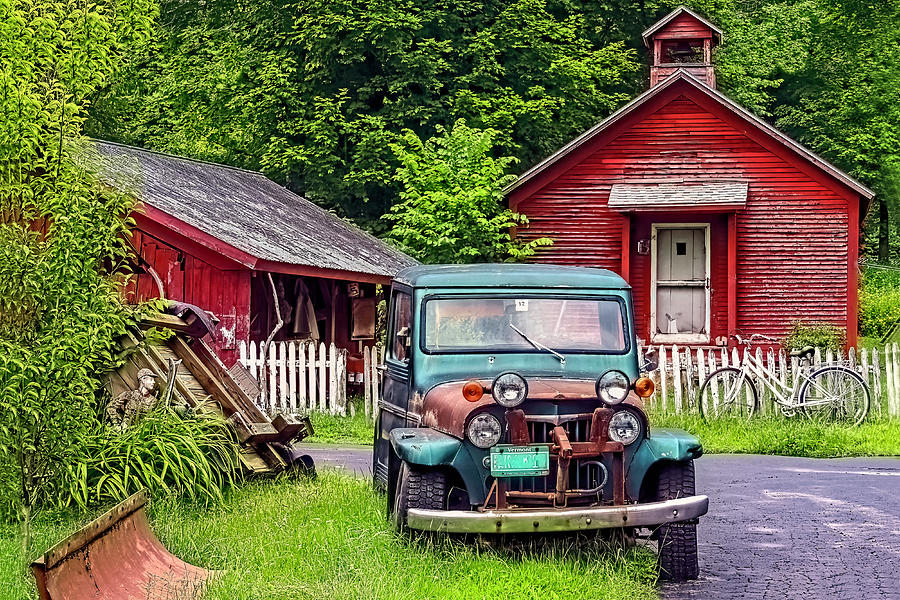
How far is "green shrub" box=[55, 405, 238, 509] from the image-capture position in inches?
366

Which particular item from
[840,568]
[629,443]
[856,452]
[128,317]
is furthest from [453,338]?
[856,452]

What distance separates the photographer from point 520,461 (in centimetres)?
789

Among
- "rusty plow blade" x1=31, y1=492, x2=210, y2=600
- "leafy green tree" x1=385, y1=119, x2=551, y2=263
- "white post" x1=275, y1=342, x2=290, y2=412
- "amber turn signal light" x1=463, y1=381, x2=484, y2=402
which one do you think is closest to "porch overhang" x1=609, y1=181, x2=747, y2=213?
"leafy green tree" x1=385, y1=119, x2=551, y2=263

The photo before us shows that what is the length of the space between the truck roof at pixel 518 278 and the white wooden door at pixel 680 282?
15530 millimetres

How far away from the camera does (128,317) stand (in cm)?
874

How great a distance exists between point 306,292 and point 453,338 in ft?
42.9

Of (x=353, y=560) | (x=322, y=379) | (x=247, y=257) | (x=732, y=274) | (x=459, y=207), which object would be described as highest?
(x=459, y=207)

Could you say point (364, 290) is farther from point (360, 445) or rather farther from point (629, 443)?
point (629, 443)

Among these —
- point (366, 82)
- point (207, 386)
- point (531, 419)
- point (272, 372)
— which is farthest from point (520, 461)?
point (366, 82)

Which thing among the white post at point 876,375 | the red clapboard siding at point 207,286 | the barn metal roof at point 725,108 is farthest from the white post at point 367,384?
the white post at point 876,375

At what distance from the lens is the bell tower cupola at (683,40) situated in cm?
2647

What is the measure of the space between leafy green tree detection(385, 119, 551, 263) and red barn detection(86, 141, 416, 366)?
2.57ft

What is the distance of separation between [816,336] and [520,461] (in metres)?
17.9

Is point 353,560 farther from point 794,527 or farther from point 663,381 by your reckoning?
point 663,381
